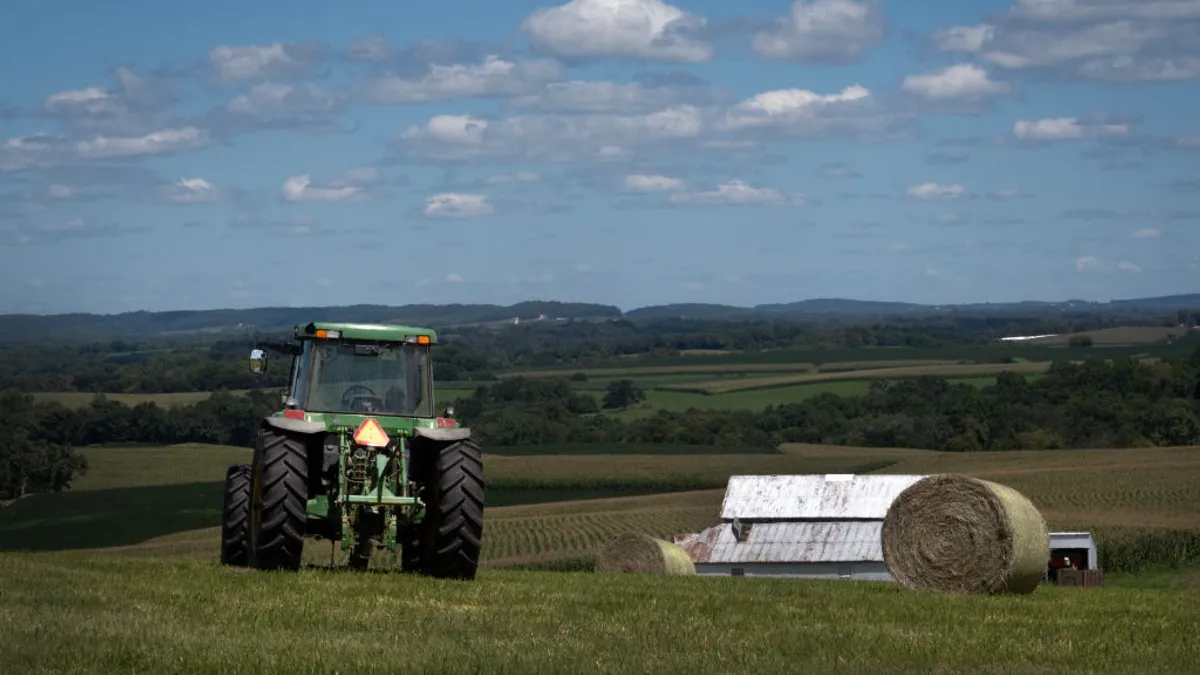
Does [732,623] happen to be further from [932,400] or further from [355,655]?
[932,400]

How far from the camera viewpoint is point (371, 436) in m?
14.0

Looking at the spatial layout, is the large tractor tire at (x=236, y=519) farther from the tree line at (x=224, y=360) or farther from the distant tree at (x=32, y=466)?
the distant tree at (x=32, y=466)

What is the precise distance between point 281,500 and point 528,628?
419 cm

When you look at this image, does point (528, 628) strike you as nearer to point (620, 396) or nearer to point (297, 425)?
point (297, 425)

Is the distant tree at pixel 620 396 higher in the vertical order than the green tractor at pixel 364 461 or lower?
lower

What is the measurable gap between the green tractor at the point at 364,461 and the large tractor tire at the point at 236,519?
0.29m

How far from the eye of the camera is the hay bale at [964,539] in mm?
17359

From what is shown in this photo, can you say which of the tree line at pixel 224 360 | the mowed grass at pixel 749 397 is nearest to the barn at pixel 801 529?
the tree line at pixel 224 360

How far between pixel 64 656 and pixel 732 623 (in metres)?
4.63

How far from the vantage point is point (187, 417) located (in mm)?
79625

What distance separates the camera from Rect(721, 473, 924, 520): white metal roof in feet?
120

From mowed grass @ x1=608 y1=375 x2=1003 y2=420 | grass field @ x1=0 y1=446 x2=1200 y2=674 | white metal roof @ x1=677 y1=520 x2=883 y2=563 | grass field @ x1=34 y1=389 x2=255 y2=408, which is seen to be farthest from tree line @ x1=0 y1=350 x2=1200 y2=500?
grass field @ x1=0 y1=446 x2=1200 y2=674

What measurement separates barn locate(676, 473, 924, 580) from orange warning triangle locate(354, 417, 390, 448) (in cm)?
2253

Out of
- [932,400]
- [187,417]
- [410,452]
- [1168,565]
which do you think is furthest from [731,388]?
[410,452]
